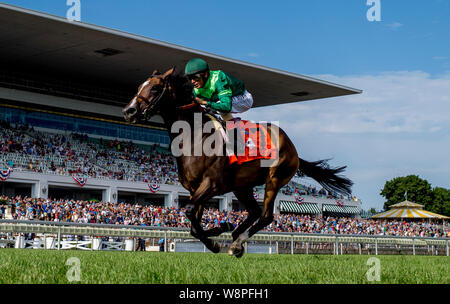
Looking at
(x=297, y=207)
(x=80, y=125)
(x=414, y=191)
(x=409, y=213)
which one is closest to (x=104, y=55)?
(x=80, y=125)

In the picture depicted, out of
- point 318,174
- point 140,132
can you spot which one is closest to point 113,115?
point 140,132

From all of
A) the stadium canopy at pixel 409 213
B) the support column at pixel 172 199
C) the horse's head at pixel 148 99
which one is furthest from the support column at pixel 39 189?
the horse's head at pixel 148 99

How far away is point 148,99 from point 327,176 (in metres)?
3.51

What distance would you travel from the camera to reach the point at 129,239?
16.4 meters

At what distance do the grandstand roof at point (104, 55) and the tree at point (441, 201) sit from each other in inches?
1386

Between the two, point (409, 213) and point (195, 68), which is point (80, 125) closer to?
point (409, 213)

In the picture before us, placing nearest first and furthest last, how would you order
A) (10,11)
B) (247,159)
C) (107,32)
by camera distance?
(247,159) → (10,11) → (107,32)

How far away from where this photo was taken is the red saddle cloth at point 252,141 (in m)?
6.29

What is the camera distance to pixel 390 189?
77.0m

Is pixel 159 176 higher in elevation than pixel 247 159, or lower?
higher

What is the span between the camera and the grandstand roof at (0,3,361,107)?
95.2 feet

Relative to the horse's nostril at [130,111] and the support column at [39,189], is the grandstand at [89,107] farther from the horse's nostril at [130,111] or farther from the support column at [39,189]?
the horse's nostril at [130,111]
